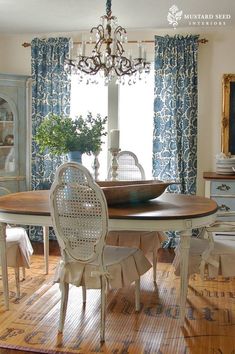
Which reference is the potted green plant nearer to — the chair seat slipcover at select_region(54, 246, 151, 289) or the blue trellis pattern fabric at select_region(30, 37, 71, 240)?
the chair seat slipcover at select_region(54, 246, 151, 289)

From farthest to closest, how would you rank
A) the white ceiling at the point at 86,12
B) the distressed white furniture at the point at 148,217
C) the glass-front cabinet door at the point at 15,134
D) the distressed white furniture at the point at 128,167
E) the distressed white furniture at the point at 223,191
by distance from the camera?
1. the glass-front cabinet door at the point at 15,134
2. the distressed white furniture at the point at 223,191
3. the distressed white furniture at the point at 128,167
4. the white ceiling at the point at 86,12
5. the distressed white furniture at the point at 148,217

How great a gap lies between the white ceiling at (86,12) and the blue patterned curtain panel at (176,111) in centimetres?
26

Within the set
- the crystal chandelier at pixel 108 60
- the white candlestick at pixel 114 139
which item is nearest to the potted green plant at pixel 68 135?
the white candlestick at pixel 114 139

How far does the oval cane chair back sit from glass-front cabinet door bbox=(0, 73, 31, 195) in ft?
8.05

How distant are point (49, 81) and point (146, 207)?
263cm

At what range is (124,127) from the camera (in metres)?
5.09

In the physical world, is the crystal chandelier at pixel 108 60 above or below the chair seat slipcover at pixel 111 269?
above

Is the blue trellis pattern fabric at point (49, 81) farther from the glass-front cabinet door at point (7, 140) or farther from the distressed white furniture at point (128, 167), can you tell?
the distressed white furniture at point (128, 167)

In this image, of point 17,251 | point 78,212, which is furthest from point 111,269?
Result: point 17,251

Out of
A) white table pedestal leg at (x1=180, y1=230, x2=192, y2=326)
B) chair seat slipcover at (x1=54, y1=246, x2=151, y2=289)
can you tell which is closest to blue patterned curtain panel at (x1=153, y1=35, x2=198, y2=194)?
chair seat slipcover at (x1=54, y1=246, x2=151, y2=289)

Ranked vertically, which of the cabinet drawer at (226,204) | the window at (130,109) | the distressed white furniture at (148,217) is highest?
the window at (130,109)

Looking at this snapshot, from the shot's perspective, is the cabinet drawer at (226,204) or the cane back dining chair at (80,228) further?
the cabinet drawer at (226,204)

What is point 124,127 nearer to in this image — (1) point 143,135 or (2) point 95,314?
(1) point 143,135

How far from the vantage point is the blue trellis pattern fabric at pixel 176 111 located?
469 centimetres
